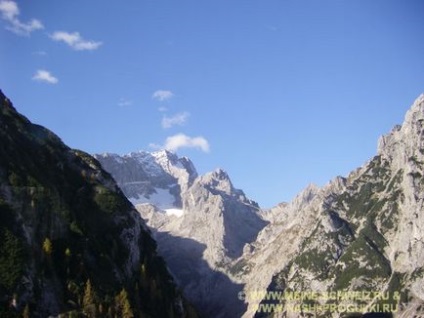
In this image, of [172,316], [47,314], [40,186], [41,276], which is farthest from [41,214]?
[172,316]

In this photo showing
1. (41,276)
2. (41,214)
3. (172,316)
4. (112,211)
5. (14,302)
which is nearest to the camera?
(14,302)

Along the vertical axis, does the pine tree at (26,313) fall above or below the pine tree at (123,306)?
below

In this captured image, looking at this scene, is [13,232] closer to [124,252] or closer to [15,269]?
[15,269]

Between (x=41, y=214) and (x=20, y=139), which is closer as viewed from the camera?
(x=41, y=214)

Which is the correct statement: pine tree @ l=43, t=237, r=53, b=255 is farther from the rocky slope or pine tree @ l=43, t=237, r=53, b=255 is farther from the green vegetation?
the green vegetation

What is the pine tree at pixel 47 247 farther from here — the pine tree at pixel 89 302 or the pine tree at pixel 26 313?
the pine tree at pixel 26 313

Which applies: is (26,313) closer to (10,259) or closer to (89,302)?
(10,259)

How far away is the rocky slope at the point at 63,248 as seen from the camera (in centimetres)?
13700

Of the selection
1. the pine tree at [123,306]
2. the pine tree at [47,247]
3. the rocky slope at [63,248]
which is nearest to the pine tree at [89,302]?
the rocky slope at [63,248]

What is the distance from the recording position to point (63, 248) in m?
157

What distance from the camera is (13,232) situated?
145 m

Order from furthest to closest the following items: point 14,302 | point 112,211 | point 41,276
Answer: point 112,211
point 41,276
point 14,302

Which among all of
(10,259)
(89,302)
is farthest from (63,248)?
(89,302)

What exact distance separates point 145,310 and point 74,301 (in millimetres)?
30524
